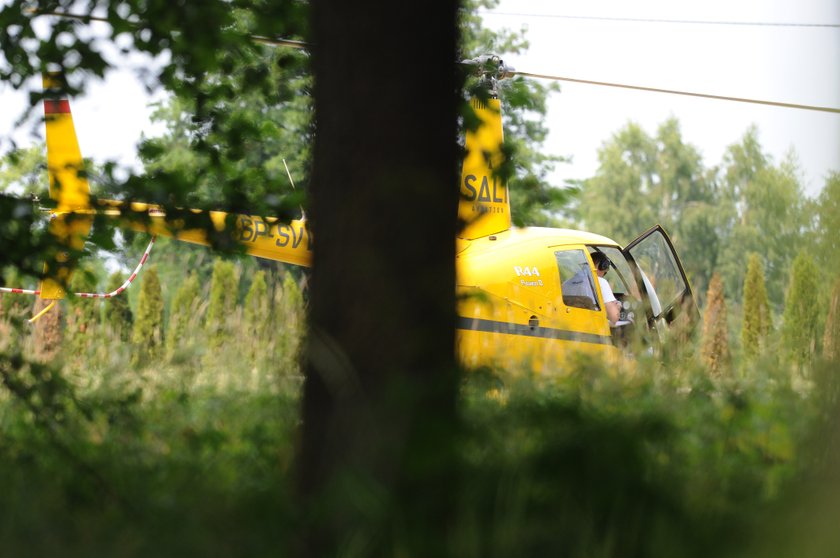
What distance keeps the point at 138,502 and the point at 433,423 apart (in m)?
0.88

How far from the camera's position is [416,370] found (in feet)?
8.48

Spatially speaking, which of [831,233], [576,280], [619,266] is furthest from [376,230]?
[619,266]

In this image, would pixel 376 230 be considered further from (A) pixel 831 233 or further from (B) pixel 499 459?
(A) pixel 831 233

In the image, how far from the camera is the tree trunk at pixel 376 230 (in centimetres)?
254

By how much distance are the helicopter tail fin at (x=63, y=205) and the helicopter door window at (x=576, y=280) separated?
24.6 ft

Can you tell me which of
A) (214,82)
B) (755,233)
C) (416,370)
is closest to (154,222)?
(214,82)

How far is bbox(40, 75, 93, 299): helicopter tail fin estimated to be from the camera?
4.36 m

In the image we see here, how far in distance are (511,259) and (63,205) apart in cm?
719

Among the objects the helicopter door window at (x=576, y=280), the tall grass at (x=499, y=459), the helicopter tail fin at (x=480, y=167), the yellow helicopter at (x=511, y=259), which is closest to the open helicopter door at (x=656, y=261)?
the yellow helicopter at (x=511, y=259)

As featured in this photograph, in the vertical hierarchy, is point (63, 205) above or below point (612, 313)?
above

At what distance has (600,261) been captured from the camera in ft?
39.9

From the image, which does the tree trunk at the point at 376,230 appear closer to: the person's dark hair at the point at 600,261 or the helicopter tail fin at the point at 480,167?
the helicopter tail fin at the point at 480,167

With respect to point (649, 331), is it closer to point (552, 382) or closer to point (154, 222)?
point (552, 382)

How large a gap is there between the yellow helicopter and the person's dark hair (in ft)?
0.03
